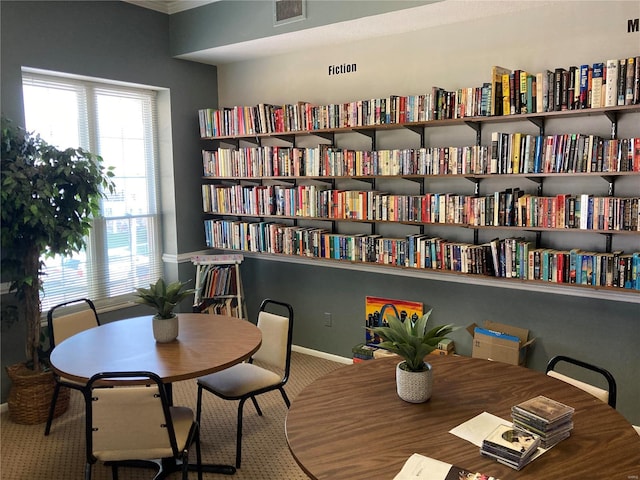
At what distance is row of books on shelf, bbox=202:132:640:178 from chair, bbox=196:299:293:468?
1.46 m

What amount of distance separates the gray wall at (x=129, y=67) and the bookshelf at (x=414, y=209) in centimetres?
24

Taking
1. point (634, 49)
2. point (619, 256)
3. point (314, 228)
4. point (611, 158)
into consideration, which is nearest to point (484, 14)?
point (634, 49)

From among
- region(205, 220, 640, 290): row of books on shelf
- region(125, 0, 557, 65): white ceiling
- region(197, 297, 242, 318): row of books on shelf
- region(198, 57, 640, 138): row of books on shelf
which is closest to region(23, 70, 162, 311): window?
region(197, 297, 242, 318): row of books on shelf

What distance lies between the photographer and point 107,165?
4.46 meters

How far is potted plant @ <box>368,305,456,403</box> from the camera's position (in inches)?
76.3

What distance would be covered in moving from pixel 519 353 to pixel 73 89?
13.0 feet

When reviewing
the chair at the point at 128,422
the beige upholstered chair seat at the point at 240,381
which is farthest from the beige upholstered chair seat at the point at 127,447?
the beige upholstered chair seat at the point at 240,381

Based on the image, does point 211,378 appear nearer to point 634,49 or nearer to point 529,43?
point 529,43

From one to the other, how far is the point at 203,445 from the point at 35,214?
69.8 inches

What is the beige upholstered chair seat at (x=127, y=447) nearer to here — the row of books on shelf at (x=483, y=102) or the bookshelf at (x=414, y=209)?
the bookshelf at (x=414, y=209)

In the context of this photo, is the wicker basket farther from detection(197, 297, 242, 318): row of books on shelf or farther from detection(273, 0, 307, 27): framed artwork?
detection(273, 0, 307, 27): framed artwork

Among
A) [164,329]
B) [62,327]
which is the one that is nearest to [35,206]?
[62,327]

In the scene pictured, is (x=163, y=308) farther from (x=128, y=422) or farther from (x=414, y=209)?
(x=414, y=209)

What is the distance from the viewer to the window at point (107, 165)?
4023mm
